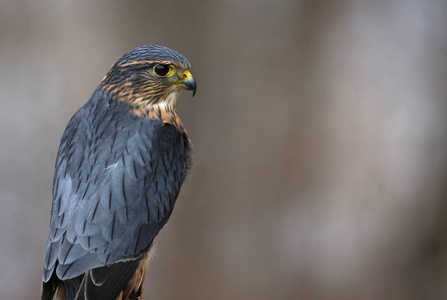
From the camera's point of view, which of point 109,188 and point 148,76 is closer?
point 109,188

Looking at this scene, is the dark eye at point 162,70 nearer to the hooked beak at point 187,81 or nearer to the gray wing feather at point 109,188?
the hooked beak at point 187,81

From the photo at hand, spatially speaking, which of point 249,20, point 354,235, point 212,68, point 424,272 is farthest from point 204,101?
point 424,272

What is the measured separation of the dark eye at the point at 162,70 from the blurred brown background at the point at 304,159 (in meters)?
1.51

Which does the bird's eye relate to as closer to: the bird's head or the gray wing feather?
the bird's head

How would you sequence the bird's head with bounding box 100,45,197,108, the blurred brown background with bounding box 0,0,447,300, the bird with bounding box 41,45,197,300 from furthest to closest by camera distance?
the blurred brown background with bounding box 0,0,447,300 < the bird's head with bounding box 100,45,197,108 < the bird with bounding box 41,45,197,300

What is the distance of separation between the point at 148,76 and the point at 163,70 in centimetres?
7

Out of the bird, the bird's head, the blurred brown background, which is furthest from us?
the blurred brown background

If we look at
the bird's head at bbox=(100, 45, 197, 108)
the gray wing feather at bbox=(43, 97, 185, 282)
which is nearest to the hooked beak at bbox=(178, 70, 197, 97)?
the bird's head at bbox=(100, 45, 197, 108)

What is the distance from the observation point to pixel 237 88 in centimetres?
403

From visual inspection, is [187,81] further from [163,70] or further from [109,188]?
[109,188]

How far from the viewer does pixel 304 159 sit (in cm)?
417

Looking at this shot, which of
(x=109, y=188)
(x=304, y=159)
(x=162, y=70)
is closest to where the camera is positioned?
(x=109, y=188)

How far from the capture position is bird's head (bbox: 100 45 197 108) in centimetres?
232

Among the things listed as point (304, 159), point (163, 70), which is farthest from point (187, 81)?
point (304, 159)
